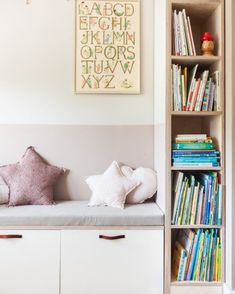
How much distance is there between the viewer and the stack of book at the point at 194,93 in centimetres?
188

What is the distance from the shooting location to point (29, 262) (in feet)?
6.08

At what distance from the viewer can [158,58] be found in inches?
83.7

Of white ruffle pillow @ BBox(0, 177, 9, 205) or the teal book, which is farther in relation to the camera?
white ruffle pillow @ BBox(0, 177, 9, 205)

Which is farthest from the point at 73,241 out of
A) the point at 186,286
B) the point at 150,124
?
the point at 150,124

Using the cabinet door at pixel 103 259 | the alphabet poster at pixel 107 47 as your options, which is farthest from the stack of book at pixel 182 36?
the cabinet door at pixel 103 259

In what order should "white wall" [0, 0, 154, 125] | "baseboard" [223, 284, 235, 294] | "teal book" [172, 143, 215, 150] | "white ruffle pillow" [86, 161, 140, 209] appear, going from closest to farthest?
"baseboard" [223, 284, 235, 294] → "teal book" [172, 143, 215, 150] → "white ruffle pillow" [86, 161, 140, 209] → "white wall" [0, 0, 154, 125]

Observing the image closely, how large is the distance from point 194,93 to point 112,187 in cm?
88

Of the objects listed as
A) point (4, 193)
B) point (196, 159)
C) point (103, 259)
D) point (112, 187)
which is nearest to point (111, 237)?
point (103, 259)

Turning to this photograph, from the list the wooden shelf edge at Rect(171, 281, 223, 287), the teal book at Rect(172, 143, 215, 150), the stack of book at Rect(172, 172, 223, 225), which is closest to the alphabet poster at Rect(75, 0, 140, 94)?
the teal book at Rect(172, 143, 215, 150)

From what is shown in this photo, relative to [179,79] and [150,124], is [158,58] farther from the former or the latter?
[150,124]

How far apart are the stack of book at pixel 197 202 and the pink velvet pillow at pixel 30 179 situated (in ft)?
3.13

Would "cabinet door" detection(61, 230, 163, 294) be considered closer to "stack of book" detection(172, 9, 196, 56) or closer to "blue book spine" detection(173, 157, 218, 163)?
"blue book spine" detection(173, 157, 218, 163)

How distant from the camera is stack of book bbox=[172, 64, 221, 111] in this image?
6.17 ft

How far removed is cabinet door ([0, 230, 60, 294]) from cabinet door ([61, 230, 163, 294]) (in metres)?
0.07
